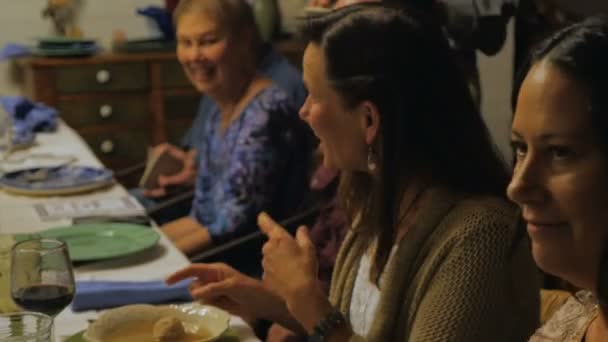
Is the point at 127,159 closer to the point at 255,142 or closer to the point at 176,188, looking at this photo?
the point at 176,188

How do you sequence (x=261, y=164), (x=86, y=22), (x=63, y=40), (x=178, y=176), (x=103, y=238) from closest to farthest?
1. (x=103, y=238)
2. (x=261, y=164)
3. (x=178, y=176)
4. (x=63, y=40)
5. (x=86, y=22)

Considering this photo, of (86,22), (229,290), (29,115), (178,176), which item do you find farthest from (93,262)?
(86,22)

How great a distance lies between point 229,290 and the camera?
5.26 ft

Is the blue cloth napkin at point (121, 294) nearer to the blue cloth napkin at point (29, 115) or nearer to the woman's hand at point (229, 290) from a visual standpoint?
the woman's hand at point (229, 290)

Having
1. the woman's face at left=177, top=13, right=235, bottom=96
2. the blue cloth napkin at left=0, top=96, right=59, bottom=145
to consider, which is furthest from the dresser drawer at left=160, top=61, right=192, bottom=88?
the woman's face at left=177, top=13, right=235, bottom=96

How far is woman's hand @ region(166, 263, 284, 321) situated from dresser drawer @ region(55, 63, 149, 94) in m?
2.59

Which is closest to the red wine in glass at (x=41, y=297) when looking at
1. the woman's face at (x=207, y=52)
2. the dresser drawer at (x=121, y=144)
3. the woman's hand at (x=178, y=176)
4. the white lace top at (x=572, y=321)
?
the white lace top at (x=572, y=321)

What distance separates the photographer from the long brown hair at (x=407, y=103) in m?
1.39

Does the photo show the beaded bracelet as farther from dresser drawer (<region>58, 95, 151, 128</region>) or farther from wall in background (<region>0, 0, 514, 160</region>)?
dresser drawer (<region>58, 95, 151, 128</region>)

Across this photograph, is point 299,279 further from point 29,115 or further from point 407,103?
point 29,115

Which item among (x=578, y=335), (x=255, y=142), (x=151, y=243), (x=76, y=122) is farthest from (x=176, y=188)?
(x=578, y=335)

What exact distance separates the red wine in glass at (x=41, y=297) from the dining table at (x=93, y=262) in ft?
0.38

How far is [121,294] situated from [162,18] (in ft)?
9.45

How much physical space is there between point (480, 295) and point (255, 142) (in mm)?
1124
